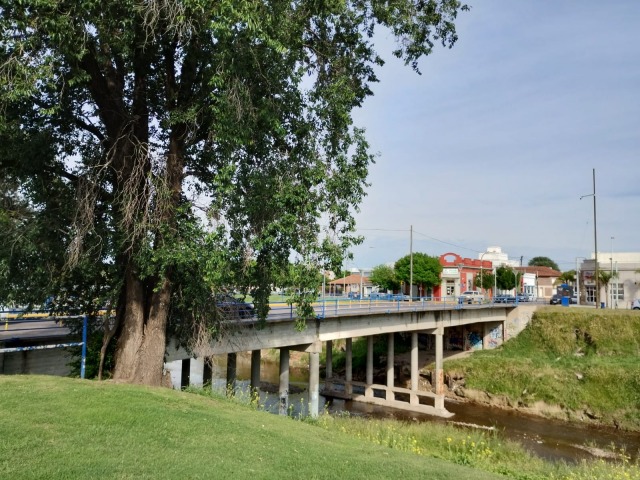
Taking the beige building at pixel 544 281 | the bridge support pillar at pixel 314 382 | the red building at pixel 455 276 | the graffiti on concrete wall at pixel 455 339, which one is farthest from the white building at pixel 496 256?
the bridge support pillar at pixel 314 382

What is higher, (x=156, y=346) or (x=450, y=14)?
(x=450, y=14)

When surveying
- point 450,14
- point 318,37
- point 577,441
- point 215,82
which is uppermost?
point 450,14

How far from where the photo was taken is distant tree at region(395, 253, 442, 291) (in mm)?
60537

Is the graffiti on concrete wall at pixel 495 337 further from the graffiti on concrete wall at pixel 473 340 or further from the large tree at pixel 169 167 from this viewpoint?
the large tree at pixel 169 167

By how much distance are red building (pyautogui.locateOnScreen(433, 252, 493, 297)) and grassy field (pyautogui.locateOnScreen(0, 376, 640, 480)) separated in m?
56.3

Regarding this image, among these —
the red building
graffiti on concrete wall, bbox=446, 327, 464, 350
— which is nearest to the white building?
the red building

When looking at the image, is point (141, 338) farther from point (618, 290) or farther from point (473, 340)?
point (618, 290)

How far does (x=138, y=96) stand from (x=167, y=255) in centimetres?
464

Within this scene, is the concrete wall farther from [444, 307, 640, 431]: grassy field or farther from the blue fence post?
[444, 307, 640, 431]: grassy field

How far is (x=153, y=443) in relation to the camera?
289 inches

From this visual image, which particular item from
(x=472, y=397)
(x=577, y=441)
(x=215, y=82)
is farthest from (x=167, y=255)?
(x=472, y=397)

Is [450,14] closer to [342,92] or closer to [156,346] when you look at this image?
[342,92]

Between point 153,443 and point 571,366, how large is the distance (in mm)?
30786

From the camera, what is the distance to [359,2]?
1473 cm
